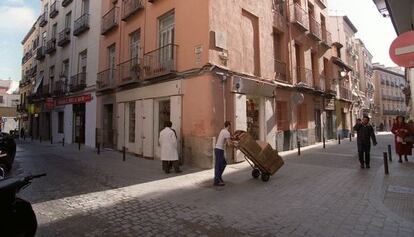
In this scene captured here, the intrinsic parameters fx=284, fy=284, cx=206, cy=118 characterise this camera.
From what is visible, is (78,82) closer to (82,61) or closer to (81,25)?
(82,61)

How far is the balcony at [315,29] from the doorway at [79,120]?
15.8m

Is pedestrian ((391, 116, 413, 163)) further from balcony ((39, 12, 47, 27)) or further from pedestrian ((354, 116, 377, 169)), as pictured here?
balcony ((39, 12, 47, 27))

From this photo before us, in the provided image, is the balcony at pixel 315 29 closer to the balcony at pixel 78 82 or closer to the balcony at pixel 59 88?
the balcony at pixel 78 82

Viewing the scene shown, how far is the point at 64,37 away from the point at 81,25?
3.36 metres

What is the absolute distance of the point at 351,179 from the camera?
7.64m

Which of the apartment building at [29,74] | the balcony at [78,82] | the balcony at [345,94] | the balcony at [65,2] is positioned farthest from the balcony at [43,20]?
the balcony at [345,94]

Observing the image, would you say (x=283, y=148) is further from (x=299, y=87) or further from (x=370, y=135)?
(x=370, y=135)

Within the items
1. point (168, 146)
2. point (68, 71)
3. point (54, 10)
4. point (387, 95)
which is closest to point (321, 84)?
point (168, 146)

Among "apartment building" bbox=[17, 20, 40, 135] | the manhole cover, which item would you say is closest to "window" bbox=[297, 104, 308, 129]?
the manhole cover

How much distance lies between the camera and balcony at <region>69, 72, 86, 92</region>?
1842 centimetres

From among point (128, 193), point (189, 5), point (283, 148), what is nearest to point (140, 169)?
point (128, 193)

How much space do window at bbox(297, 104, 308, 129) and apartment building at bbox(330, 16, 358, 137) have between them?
5.65 metres

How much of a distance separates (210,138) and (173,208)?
4.60 m

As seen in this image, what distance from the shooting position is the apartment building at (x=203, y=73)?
1028cm
